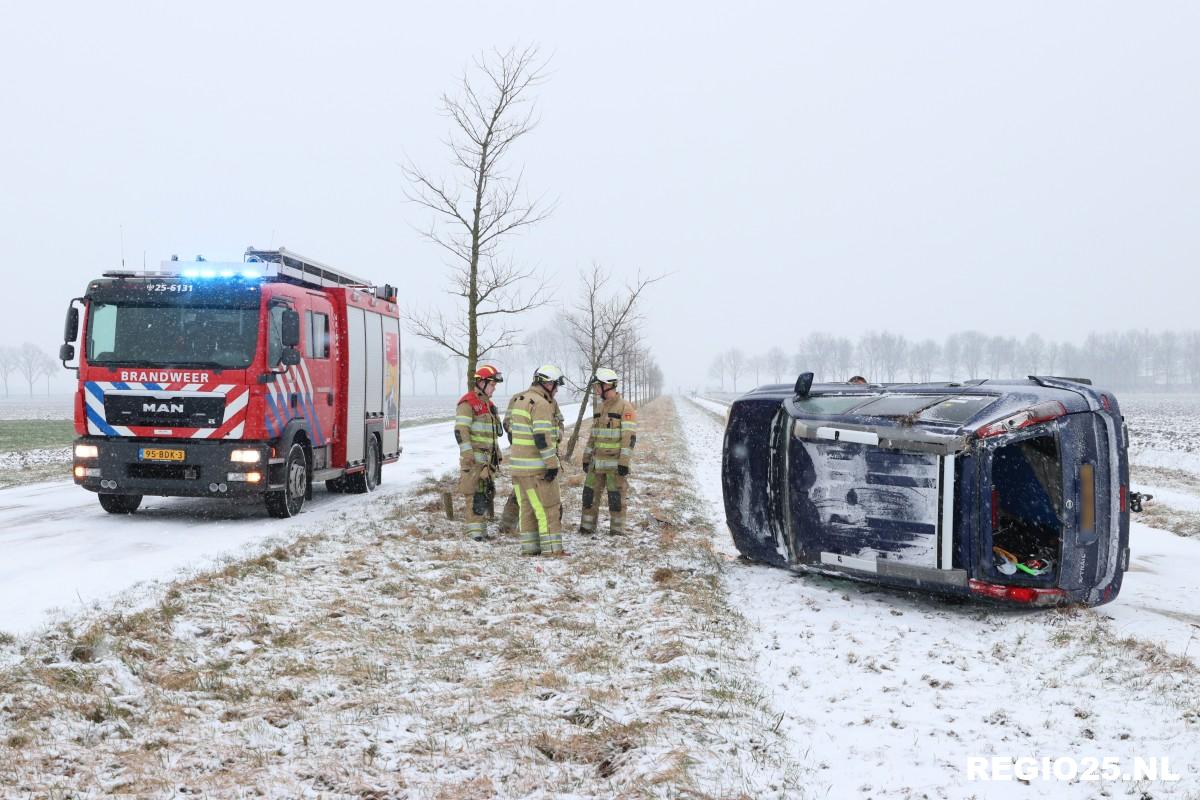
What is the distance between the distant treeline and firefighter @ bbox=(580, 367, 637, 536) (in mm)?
108083

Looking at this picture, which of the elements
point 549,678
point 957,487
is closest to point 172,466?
point 549,678

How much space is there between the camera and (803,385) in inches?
279

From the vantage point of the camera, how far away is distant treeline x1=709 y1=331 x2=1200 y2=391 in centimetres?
11594

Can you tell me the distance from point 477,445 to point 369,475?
167 inches

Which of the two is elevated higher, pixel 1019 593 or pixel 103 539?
pixel 1019 593

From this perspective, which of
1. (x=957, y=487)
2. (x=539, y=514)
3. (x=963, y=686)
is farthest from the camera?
(x=539, y=514)

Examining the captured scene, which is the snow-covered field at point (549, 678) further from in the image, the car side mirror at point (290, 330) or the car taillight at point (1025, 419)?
the car side mirror at point (290, 330)

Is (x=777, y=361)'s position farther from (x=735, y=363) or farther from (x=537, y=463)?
(x=537, y=463)

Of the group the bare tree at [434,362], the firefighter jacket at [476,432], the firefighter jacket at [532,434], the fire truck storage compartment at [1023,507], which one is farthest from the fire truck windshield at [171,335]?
the bare tree at [434,362]

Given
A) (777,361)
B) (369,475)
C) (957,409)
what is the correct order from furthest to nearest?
(777,361)
(369,475)
(957,409)

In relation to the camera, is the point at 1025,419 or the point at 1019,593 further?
the point at 1019,593

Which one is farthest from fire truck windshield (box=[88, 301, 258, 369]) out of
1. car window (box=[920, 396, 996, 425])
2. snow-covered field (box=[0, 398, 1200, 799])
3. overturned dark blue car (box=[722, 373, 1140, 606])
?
car window (box=[920, 396, 996, 425])

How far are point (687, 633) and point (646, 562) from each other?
250 centimetres

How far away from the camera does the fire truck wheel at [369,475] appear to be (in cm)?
1266
